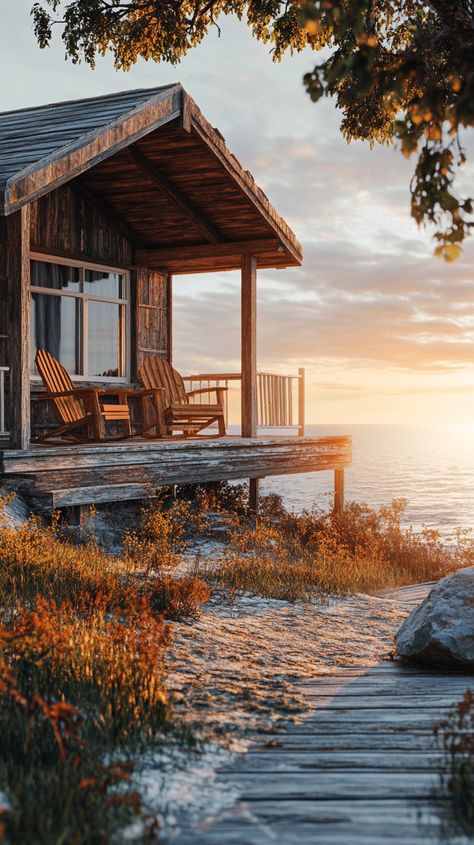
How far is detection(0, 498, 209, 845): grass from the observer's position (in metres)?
2.72

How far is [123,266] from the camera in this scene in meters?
13.3

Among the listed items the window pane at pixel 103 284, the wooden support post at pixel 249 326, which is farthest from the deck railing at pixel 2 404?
the wooden support post at pixel 249 326

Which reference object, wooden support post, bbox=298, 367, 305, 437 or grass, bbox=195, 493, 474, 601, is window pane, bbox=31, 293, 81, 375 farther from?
wooden support post, bbox=298, 367, 305, 437

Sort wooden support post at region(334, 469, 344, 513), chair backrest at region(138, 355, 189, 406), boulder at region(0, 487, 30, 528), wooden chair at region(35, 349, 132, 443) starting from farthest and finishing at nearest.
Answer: wooden support post at region(334, 469, 344, 513)
chair backrest at region(138, 355, 189, 406)
wooden chair at region(35, 349, 132, 443)
boulder at region(0, 487, 30, 528)

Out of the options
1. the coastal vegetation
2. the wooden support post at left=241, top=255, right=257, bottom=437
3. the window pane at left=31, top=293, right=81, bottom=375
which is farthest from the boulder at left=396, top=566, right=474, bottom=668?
the window pane at left=31, top=293, right=81, bottom=375

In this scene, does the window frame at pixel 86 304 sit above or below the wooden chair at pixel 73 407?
above

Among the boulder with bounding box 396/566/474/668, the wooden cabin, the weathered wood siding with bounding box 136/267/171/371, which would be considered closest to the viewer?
the boulder with bounding box 396/566/474/668

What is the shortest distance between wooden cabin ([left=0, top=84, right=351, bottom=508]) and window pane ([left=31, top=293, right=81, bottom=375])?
0.06 feet

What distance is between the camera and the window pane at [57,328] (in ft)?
39.1

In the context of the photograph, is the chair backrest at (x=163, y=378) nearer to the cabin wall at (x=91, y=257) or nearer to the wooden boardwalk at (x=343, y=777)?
the cabin wall at (x=91, y=257)

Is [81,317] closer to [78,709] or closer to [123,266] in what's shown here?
[123,266]

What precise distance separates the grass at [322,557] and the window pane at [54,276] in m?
4.05

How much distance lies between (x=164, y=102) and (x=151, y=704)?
797 cm

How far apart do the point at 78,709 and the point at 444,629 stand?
2654 mm
